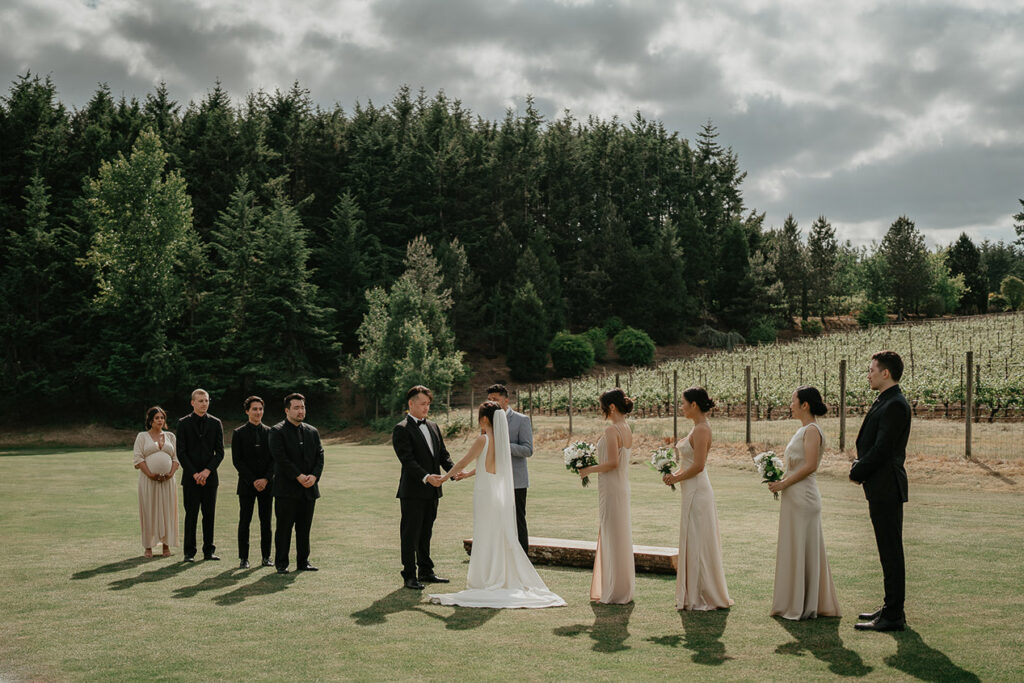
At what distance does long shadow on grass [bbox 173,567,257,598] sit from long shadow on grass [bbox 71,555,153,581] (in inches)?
51.4

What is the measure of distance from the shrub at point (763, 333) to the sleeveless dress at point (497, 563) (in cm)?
5962

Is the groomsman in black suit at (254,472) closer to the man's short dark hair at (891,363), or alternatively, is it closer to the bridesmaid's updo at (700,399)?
the bridesmaid's updo at (700,399)

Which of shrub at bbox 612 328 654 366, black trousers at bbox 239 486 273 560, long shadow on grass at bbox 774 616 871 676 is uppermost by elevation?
shrub at bbox 612 328 654 366

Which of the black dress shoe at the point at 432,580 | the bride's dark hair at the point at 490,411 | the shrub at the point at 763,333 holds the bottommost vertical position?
the black dress shoe at the point at 432,580

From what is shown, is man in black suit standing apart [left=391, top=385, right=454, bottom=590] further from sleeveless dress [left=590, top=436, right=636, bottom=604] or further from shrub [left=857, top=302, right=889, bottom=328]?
shrub [left=857, top=302, right=889, bottom=328]

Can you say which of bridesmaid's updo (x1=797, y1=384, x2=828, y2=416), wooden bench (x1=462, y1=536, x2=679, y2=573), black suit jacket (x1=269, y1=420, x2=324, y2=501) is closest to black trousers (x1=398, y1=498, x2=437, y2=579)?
wooden bench (x1=462, y1=536, x2=679, y2=573)

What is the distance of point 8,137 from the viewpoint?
51625 millimetres

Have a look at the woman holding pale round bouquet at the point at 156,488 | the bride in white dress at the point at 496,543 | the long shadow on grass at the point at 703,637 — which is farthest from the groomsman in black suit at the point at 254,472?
the long shadow on grass at the point at 703,637

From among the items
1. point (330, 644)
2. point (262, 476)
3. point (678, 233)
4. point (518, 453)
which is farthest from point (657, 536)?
point (678, 233)

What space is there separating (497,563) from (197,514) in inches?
179

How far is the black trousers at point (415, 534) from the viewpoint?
944 cm

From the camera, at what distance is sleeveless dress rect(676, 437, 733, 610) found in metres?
8.13

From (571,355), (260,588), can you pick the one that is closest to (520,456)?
(260,588)

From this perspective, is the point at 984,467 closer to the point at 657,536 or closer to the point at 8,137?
the point at 657,536
